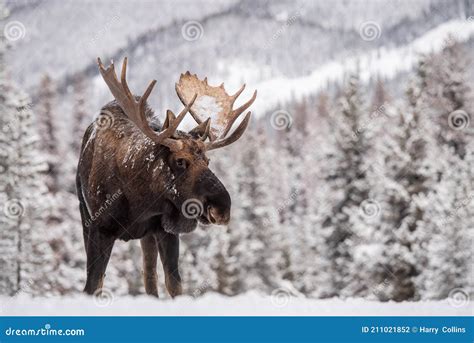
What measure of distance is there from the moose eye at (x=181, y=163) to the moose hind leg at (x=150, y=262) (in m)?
1.16

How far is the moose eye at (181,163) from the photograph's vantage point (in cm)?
612

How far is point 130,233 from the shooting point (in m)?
6.33

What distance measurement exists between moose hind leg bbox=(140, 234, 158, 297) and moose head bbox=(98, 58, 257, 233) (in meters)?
0.75

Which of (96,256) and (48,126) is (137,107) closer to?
(96,256)

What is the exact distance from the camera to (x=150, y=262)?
7004 mm

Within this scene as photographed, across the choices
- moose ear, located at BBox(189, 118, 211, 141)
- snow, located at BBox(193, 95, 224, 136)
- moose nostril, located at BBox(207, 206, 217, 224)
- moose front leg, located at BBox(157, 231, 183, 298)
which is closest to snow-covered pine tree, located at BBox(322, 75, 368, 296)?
snow, located at BBox(193, 95, 224, 136)

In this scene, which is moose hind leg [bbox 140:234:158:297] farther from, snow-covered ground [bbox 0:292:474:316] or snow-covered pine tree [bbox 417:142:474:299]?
snow-covered pine tree [bbox 417:142:474:299]

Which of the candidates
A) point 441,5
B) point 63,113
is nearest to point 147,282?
point 441,5

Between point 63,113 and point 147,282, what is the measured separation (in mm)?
35982

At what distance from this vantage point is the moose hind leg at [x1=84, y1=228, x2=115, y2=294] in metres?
6.29

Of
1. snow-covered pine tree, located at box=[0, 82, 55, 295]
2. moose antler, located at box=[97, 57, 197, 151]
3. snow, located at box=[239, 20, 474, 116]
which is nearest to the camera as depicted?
moose antler, located at box=[97, 57, 197, 151]

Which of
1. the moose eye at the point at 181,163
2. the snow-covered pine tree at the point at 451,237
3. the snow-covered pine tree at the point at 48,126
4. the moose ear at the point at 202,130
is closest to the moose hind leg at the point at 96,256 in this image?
the moose eye at the point at 181,163

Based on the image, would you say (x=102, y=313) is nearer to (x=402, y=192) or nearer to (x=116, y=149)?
(x=116, y=149)

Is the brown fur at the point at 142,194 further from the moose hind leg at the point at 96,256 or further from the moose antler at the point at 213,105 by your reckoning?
the moose antler at the point at 213,105
